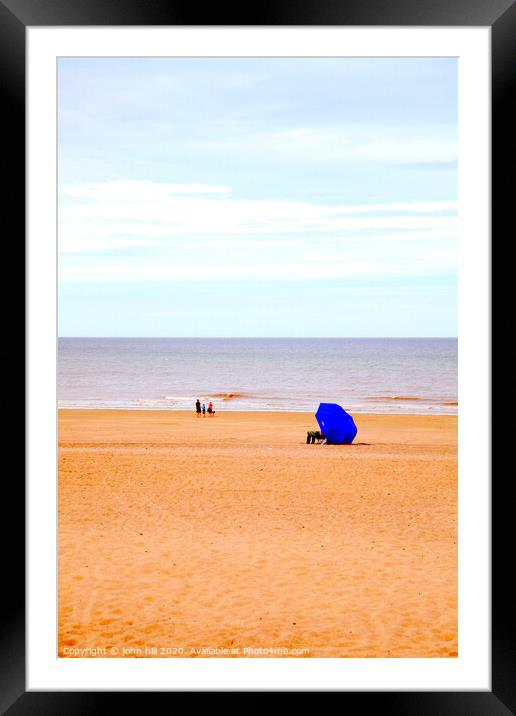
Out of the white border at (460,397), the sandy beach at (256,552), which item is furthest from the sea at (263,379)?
the white border at (460,397)

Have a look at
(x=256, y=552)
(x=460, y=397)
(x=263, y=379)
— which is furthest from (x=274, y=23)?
(x=263, y=379)

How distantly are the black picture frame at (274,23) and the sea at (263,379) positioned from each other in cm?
2344

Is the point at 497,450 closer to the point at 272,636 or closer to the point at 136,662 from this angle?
the point at 136,662

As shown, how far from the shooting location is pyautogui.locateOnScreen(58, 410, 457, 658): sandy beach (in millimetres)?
4027

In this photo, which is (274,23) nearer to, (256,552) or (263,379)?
(256,552)

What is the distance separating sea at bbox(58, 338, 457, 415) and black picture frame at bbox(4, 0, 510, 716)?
23.4 m

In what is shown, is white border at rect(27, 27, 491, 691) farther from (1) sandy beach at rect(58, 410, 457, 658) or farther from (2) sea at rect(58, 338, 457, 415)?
(2) sea at rect(58, 338, 457, 415)

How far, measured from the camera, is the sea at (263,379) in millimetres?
30344

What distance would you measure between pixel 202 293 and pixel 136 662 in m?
83.1

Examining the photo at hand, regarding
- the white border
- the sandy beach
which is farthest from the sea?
the white border

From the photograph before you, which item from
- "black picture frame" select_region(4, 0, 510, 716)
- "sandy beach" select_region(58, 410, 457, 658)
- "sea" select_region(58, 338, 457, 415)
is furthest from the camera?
"sea" select_region(58, 338, 457, 415)

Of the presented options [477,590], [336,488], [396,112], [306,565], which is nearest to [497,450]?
[477,590]

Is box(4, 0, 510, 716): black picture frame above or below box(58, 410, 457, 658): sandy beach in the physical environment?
above

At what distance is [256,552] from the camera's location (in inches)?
237
